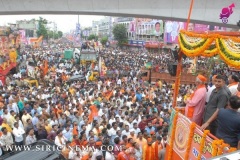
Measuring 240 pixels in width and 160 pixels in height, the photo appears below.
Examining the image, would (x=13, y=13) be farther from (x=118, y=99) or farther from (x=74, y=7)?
(x=118, y=99)

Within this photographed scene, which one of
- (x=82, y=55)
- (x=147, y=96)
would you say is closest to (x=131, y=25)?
(x=82, y=55)

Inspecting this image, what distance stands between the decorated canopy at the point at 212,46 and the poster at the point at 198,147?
1.18m

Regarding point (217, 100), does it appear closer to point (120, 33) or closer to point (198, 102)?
point (198, 102)

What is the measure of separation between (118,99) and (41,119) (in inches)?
164

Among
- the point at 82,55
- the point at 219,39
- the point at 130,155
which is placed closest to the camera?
the point at 219,39

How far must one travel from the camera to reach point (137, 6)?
15.2m

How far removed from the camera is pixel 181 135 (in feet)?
15.9

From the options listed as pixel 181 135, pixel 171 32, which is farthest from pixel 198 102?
pixel 171 32

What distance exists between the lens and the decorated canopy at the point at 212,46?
4.11 m

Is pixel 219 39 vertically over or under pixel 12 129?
over

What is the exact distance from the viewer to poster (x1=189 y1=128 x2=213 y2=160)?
3927 mm

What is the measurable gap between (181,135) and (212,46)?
1.66m

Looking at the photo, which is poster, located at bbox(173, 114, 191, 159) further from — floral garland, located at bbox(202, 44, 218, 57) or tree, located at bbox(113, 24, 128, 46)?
tree, located at bbox(113, 24, 128, 46)

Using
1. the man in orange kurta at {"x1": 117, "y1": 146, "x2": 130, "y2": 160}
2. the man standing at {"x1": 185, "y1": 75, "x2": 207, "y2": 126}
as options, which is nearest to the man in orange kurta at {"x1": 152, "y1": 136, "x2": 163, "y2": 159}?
the man in orange kurta at {"x1": 117, "y1": 146, "x2": 130, "y2": 160}
